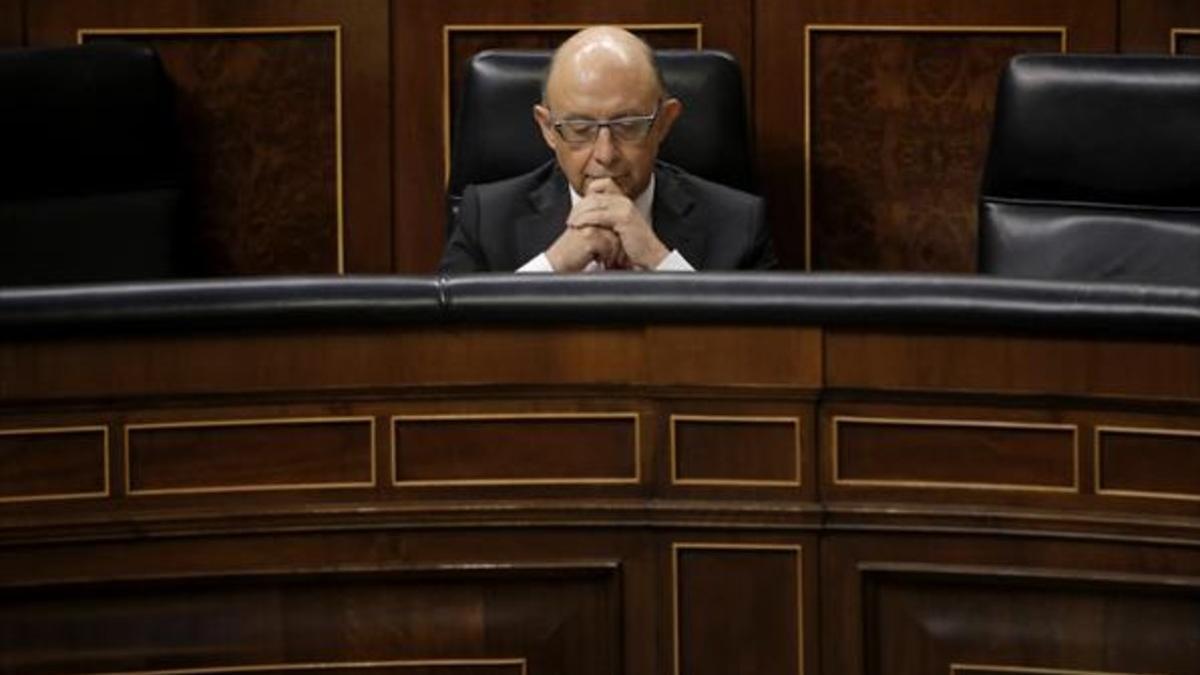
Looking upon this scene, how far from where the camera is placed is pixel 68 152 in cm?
308

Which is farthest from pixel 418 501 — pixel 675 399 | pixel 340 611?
pixel 675 399

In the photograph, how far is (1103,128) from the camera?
2.82m

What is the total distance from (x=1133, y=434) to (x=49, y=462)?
973mm

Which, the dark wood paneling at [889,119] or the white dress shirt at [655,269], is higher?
the dark wood paneling at [889,119]

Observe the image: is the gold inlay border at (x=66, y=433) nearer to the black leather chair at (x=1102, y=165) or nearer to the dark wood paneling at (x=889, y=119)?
the black leather chair at (x=1102, y=165)

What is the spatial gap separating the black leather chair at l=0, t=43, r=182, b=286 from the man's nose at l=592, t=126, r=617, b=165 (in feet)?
2.43

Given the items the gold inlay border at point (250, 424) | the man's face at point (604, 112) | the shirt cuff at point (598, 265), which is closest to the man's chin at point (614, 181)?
the man's face at point (604, 112)

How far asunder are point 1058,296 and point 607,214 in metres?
0.82

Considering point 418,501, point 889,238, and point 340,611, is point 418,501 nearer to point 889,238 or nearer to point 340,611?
point 340,611

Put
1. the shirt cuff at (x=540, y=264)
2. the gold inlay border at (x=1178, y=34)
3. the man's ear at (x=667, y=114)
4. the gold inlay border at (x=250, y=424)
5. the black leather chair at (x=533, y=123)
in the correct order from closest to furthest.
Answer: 1. the gold inlay border at (x=250, y=424)
2. the shirt cuff at (x=540, y=264)
3. the man's ear at (x=667, y=114)
4. the black leather chair at (x=533, y=123)
5. the gold inlay border at (x=1178, y=34)

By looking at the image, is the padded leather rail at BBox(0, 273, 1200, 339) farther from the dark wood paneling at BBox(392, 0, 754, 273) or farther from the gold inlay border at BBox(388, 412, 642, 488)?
the dark wood paneling at BBox(392, 0, 754, 273)

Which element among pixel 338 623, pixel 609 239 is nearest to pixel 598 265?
pixel 609 239

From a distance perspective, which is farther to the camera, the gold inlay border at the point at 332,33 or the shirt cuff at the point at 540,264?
the gold inlay border at the point at 332,33

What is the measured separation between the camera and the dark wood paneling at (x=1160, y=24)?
10.5ft
